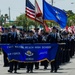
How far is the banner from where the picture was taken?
17984 millimetres

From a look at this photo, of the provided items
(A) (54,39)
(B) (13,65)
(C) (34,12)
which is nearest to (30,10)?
(C) (34,12)

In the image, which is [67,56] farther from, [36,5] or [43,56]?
[43,56]

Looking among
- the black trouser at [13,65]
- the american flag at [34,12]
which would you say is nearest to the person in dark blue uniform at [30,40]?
the black trouser at [13,65]

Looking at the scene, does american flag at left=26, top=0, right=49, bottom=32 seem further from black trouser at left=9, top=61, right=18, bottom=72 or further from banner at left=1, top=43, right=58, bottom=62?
black trouser at left=9, top=61, right=18, bottom=72

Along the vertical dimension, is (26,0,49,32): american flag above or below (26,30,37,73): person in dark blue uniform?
above

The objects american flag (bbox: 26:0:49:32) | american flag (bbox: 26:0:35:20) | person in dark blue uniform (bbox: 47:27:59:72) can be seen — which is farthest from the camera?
american flag (bbox: 26:0:35:20)

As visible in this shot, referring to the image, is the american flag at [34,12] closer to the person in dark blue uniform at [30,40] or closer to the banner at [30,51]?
the person in dark blue uniform at [30,40]

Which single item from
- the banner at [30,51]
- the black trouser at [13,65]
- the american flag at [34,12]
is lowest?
the black trouser at [13,65]

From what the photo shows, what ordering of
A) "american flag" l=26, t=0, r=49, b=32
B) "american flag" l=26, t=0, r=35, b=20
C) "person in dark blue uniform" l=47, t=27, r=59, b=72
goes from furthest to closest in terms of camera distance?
"american flag" l=26, t=0, r=35, b=20 < "american flag" l=26, t=0, r=49, b=32 < "person in dark blue uniform" l=47, t=27, r=59, b=72

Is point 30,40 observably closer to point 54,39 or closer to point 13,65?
point 54,39

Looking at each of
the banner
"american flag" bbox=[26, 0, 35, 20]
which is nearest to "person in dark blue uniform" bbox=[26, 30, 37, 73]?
the banner

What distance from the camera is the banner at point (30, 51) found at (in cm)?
1798

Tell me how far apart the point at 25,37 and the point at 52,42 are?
3.66ft

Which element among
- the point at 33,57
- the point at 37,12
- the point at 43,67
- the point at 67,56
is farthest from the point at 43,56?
the point at 67,56
